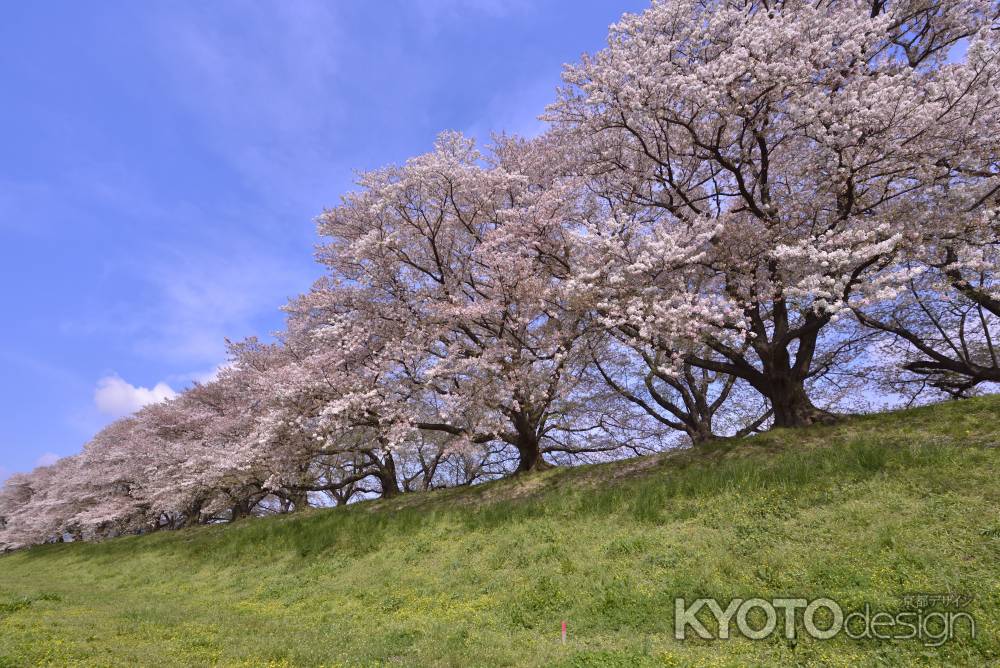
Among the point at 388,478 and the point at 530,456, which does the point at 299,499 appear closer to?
the point at 388,478

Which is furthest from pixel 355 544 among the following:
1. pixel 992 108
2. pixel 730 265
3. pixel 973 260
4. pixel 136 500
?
pixel 136 500

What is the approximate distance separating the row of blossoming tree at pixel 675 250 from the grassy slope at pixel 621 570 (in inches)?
122

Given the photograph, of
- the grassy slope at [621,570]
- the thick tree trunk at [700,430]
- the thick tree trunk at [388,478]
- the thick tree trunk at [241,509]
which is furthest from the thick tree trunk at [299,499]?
the thick tree trunk at [700,430]

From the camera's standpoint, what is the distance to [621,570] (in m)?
9.66

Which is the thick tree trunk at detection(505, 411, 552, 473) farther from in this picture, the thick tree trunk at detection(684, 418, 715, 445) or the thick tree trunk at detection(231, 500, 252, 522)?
the thick tree trunk at detection(231, 500, 252, 522)

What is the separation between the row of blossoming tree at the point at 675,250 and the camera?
11617 millimetres

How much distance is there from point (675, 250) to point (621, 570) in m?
7.05

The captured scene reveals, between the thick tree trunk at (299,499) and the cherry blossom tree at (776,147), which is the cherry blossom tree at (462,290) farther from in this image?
the thick tree trunk at (299,499)

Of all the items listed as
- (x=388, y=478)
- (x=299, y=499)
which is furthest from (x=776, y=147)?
(x=299, y=499)

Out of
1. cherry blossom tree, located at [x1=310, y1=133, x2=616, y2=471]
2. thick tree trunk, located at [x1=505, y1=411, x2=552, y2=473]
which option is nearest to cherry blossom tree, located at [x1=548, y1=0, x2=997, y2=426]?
cherry blossom tree, located at [x1=310, y1=133, x2=616, y2=471]

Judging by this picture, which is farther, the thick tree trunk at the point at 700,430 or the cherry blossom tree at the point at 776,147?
the thick tree trunk at the point at 700,430

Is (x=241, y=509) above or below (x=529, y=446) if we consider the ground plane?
below

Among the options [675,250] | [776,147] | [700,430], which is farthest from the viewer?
[700,430]

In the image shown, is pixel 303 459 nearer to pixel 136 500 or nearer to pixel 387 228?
pixel 387 228
